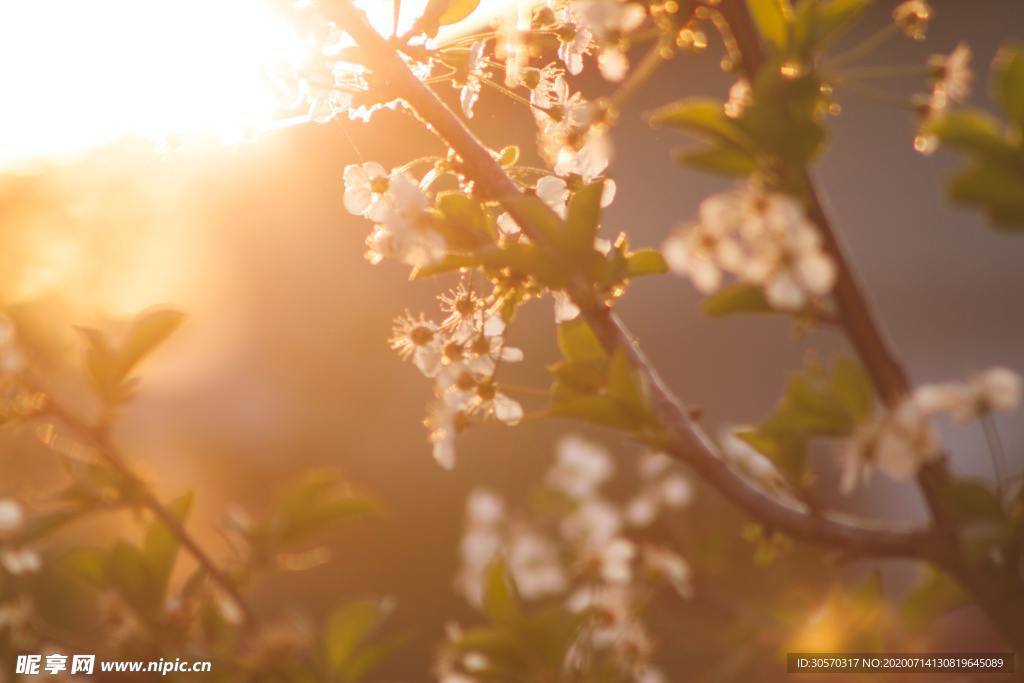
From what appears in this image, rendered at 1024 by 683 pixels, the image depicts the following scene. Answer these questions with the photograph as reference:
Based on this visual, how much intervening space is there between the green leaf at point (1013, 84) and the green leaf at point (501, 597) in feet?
2.43

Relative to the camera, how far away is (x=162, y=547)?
49.6 inches

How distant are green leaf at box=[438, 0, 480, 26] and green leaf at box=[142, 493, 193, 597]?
0.82 metres

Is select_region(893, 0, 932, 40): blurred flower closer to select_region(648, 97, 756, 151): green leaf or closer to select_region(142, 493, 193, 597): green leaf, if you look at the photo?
select_region(648, 97, 756, 151): green leaf

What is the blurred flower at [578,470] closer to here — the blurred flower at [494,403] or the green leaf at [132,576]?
the green leaf at [132,576]

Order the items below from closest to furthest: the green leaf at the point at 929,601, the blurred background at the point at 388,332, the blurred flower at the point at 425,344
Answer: the blurred flower at the point at 425,344 → the green leaf at the point at 929,601 → the blurred background at the point at 388,332

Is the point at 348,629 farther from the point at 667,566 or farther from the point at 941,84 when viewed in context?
the point at 941,84

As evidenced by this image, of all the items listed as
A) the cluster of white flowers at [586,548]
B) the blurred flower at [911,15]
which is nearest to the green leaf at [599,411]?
the blurred flower at [911,15]

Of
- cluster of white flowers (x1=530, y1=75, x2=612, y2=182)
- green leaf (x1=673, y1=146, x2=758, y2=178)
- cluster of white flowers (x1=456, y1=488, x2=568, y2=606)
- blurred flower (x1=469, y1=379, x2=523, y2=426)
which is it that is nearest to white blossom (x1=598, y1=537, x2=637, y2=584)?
cluster of white flowers (x1=456, y1=488, x2=568, y2=606)

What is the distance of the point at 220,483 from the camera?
148 inches

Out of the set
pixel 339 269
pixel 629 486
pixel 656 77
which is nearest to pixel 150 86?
pixel 629 486

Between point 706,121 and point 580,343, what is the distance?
0.27 meters

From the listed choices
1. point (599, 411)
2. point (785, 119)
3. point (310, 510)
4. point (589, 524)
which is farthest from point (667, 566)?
point (785, 119)

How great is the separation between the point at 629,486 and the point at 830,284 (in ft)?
8.73

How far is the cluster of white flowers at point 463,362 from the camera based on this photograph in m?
0.76
